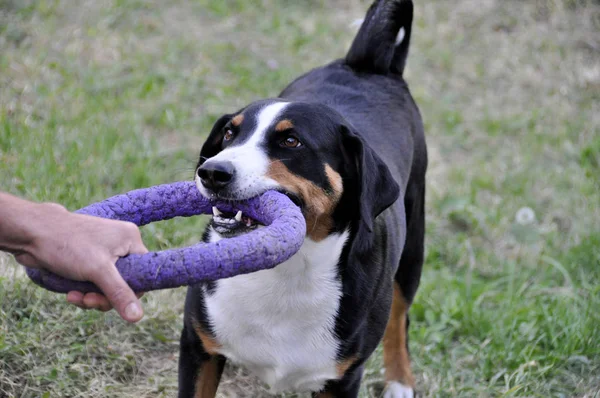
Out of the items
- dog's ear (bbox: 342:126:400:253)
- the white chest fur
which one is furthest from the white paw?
dog's ear (bbox: 342:126:400:253)

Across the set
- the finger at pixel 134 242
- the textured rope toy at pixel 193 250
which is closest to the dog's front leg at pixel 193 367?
the textured rope toy at pixel 193 250

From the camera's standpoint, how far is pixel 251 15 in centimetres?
791

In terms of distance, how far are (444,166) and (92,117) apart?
2.79 m

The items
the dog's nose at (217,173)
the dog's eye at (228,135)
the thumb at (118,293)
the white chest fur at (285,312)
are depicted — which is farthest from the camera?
the dog's eye at (228,135)

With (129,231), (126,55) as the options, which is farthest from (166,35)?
(129,231)

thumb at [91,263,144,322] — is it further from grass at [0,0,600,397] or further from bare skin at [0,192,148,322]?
grass at [0,0,600,397]

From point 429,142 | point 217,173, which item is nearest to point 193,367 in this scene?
point 217,173

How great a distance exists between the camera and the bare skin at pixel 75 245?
2113 mm

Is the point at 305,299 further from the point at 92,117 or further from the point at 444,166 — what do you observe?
the point at 444,166

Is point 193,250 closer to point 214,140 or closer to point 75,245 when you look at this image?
point 75,245

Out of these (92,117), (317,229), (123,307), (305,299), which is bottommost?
(92,117)

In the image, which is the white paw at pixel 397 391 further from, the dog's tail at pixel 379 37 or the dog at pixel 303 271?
the dog's tail at pixel 379 37

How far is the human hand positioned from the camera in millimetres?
2111

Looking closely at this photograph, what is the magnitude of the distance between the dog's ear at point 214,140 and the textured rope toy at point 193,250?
55 centimetres
